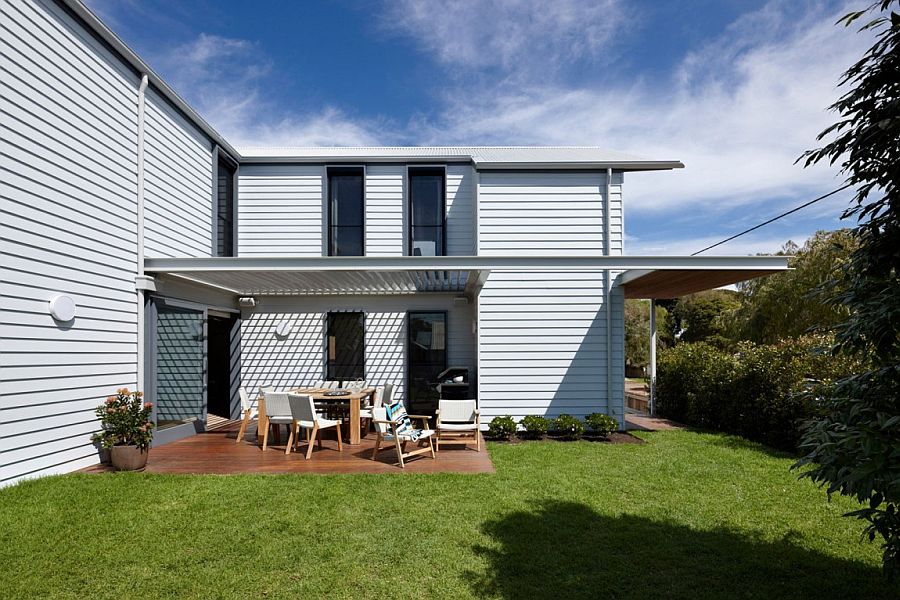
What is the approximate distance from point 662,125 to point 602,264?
7.77m

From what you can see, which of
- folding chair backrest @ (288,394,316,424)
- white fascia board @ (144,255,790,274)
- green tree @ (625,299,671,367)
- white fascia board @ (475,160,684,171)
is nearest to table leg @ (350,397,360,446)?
folding chair backrest @ (288,394,316,424)

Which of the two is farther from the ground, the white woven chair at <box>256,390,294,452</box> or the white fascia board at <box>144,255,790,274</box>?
the white fascia board at <box>144,255,790,274</box>

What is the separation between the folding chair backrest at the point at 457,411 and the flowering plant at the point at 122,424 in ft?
13.2

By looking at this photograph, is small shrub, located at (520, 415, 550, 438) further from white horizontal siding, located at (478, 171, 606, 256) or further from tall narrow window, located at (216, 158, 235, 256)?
tall narrow window, located at (216, 158, 235, 256)

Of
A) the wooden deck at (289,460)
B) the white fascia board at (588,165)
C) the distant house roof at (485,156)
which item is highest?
the distant house roof at (485,156)

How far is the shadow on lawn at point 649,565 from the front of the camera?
326cm

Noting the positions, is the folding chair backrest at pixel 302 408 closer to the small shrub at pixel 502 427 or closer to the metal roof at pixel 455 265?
the metal roof at pixel 455 265

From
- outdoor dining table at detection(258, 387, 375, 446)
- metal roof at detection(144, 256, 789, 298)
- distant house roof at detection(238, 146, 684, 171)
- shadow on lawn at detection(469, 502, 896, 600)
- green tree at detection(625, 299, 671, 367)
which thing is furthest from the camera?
green tree at detection(625, 299, 671, 367)

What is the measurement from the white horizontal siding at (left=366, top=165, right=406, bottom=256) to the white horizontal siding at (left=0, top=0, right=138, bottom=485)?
14.2ft

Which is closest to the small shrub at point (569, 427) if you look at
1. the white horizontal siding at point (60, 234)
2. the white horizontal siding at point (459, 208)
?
the white horizontal siding at point (459, 208)

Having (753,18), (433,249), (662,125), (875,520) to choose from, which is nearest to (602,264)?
(433,249)

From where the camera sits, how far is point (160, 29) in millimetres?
9422

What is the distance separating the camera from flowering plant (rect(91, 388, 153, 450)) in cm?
609

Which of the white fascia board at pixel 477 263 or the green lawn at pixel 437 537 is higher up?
the white fascia board at pixel 477 263
